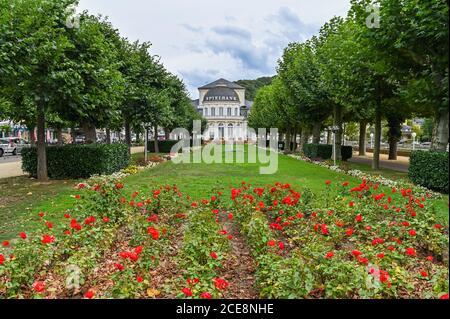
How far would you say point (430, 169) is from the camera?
12.4 m

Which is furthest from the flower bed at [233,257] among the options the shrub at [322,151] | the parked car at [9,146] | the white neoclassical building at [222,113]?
the white neoclassical building at [222,113]

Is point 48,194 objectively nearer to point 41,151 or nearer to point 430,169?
point 41,151

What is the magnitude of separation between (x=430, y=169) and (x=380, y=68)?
3562 mm

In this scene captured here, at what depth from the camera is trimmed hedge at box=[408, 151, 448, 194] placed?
11688mm

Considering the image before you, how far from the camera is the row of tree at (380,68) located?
26.4ft

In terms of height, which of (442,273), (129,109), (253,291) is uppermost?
(129,109)

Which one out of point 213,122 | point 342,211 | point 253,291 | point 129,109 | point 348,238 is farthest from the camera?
point 213,122

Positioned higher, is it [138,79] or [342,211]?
[138,79]

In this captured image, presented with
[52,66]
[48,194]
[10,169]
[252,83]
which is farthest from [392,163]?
[252,83]

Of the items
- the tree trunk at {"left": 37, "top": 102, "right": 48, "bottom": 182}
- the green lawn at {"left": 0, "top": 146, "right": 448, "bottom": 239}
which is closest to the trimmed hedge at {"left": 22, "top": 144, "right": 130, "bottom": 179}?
the tree trunk at {"left": 37, "top": 102, "right": 48, "bottom": 182}
